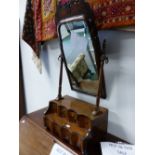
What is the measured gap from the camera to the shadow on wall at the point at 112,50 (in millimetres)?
919

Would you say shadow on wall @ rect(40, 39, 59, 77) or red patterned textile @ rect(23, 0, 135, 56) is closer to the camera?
red patterned textile @ rect(23, 0, 135, 56)

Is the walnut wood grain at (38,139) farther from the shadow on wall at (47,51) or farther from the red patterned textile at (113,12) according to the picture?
the red patterned textile at (113,12)

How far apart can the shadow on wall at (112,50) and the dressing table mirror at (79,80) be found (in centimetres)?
5

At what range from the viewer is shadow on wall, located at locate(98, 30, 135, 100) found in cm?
92

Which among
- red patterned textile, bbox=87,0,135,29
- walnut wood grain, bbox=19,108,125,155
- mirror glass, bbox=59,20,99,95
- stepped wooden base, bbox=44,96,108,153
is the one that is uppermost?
red patterned textile, bbox=87,0,135,29

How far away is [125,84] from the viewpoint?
0.94 meters

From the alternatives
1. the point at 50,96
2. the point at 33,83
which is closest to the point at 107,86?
the point at 50,96

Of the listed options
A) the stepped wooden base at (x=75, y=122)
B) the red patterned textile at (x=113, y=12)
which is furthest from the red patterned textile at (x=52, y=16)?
the stepped wooden base at (x=75, y=122)

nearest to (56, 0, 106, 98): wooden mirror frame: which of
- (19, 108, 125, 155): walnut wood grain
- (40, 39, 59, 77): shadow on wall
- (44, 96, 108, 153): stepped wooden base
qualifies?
(44, 96, 108, 153): stepped wooden base

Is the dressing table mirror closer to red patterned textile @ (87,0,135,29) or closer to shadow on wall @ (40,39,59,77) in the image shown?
red patterned textile @ (87,0,135,29)

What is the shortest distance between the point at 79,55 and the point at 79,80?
0.15 m

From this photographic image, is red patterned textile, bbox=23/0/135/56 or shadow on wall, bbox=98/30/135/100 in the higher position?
red patterned textile, bbox=23/0/135/56

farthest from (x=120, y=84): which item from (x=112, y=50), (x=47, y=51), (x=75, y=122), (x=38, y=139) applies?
(x=47, y=51)
